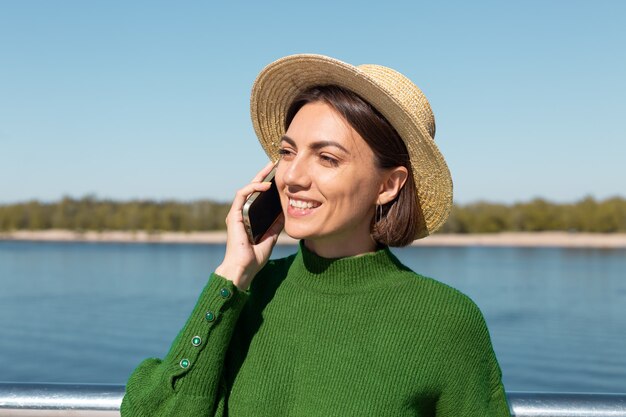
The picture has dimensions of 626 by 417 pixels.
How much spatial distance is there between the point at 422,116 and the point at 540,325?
26376 millimetres

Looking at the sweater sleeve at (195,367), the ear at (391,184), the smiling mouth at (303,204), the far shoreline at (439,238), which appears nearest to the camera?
the sweater sleeve at (195,367)

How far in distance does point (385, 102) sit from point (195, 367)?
814 millimetres

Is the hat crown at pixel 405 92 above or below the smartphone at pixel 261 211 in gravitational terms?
above

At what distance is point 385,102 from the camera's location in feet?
6.56

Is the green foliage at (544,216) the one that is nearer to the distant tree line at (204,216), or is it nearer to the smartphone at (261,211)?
the distant tree line at (204,216)

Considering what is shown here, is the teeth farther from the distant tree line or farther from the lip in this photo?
the distant tree line

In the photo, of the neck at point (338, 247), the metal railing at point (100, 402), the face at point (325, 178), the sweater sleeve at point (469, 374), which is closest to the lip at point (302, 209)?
the face at point (325, 178)

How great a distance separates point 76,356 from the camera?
2050 cm

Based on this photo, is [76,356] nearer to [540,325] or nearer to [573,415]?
[540,325]

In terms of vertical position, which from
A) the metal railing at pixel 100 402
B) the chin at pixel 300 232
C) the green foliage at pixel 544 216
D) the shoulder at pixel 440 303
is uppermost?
the chin at pixel 300 232

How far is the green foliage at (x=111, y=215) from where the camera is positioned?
102438mm

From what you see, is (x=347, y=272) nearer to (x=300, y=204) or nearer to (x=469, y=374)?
(x=300, y=204)

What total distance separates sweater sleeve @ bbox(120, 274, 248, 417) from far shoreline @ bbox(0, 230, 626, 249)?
266ft

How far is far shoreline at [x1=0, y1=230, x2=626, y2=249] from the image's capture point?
93.9 meters
